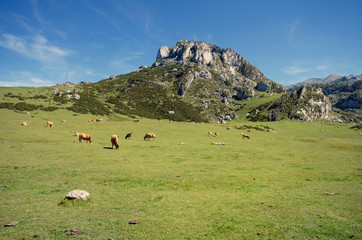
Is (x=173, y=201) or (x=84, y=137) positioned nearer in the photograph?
(x=173, y=201)

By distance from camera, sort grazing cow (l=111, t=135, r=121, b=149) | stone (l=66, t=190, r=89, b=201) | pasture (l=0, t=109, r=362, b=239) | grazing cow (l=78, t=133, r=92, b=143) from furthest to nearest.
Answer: grazing cow (l=78, t=133, r=92, b=143), grazing cow (l=111, t=135, r=121, b=149), stone (l=66, t=190, r=89, b=201), pasture (l=0, t=109, r=362, b=239)

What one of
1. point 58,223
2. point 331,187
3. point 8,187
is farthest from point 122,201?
point 331,187

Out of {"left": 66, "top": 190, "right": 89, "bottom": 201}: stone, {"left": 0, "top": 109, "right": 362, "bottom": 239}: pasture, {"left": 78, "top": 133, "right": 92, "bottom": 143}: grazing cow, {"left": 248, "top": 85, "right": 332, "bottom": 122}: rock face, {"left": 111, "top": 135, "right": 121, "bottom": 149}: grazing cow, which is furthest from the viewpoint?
{"left": 248, "top": 85, "right": 332, "bottom": 122}: rock face

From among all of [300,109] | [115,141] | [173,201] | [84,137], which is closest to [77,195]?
[173,201]

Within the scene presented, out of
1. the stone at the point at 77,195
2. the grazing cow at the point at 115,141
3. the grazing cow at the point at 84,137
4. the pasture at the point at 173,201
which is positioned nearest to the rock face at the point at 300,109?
the grazing cow at the point at 115,141

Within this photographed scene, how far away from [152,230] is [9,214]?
7.05 meters

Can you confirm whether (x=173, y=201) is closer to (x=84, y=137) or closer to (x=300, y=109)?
(x=84, y=137)

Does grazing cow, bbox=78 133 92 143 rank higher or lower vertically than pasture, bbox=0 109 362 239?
higher

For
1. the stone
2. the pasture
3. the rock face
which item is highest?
the rock face

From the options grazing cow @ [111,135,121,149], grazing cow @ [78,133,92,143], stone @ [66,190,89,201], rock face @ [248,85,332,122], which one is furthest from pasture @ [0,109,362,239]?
rock face @ [248,85,332,122]

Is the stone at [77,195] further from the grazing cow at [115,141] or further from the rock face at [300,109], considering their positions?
the rock face at [300,109]

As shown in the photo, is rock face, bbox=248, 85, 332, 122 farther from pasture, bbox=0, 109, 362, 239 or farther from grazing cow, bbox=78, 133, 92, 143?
pasture, bbox=0, 109, 362, 239

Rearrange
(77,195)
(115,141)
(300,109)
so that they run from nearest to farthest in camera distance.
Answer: (77,195) < (115,141) < (300,109)

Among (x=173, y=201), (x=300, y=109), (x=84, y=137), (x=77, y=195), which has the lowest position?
(x=173, y=201)
